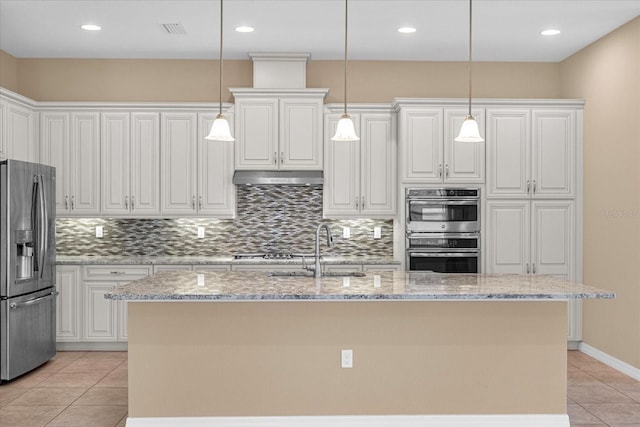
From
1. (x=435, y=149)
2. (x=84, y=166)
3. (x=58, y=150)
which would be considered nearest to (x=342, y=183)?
(x=435, y=149)

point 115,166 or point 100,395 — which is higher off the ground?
point 115,166

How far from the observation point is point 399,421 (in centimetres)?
387

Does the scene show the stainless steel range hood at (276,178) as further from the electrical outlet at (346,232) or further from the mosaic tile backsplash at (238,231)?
the electrical outlet at (346,232)

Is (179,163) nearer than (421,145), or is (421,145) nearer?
(421,145)

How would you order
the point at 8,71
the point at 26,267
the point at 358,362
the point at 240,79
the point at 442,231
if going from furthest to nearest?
the point at 240,79
the point at 8,71
the point at 442,231
the point at 26,267
the point at 358,362

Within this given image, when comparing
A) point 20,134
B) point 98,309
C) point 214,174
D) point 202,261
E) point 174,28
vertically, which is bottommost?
point 98,309

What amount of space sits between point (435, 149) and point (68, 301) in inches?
150

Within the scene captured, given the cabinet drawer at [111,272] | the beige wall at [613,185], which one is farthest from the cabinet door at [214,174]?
the beige wall at [613,185]

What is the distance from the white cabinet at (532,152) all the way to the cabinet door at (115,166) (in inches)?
141

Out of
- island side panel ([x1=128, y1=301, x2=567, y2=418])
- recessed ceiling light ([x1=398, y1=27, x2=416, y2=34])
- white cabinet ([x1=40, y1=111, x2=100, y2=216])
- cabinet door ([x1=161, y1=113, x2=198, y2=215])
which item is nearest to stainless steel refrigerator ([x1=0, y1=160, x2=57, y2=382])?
white cabinet ([x1=40, y1=111, x2=100, y2=216])

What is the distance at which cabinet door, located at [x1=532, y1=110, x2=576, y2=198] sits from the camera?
6148 mm

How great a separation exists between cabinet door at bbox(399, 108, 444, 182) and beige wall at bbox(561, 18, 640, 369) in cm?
145

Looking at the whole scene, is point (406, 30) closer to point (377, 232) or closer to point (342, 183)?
point (342, 183)

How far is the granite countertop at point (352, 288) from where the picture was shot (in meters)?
3.46
